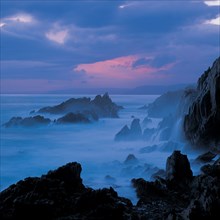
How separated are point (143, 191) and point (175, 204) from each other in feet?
8.78

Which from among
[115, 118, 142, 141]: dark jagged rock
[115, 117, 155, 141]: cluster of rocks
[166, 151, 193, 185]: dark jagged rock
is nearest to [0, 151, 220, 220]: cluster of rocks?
[166, 151, 193, 185]: dark jagged rock

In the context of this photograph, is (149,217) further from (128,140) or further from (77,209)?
(128,140)

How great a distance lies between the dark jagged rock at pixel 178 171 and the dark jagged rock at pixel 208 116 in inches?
361

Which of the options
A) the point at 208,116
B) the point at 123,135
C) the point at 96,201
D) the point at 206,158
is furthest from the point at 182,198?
the point at 123,135

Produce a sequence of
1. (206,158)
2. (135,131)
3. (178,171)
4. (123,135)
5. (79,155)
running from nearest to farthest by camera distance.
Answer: (178,171)
(206,158)
(79,155)
(135,131)
(123,135)

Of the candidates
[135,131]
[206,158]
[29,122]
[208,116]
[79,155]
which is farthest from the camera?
[29,122]

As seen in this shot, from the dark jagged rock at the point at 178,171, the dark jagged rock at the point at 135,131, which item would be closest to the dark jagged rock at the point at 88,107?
the dark jagged rock at the point at 135,131

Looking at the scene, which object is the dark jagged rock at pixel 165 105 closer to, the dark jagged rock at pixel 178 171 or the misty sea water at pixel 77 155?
the misty sea water at pixel 77 155

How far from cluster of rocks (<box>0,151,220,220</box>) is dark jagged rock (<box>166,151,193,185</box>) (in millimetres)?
579

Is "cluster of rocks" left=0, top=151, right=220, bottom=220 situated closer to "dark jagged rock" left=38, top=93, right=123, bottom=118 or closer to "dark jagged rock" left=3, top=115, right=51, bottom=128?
"dark jagged rock" left=3, top=115, right=51, bottom=128

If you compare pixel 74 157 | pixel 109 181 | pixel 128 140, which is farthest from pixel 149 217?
pixel 128 140

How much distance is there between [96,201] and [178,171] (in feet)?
21.1

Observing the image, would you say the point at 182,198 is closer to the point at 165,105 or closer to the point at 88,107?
the point at 165,105

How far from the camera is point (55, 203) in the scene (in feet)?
43.1
